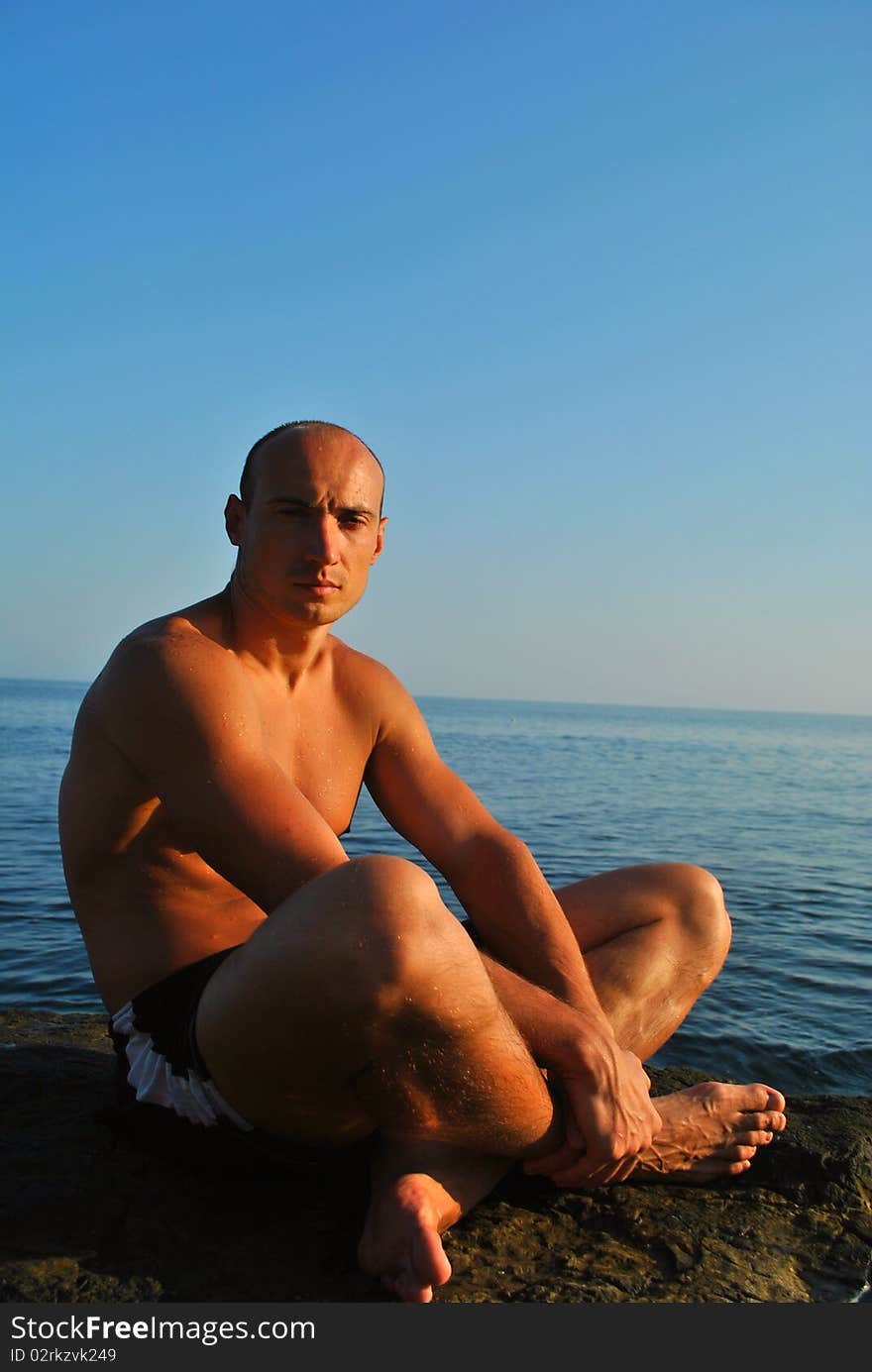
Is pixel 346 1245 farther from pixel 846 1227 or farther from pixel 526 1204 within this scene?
pixel 846 1227

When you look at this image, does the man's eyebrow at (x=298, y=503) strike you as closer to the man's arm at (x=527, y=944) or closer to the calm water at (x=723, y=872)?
the man's arm at (x=527, y=944)

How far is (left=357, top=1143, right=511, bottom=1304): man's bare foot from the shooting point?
219cm

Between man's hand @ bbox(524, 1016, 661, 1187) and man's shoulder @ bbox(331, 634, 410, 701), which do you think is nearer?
man's hand @ bbox(524, 1016, 661, 1187)

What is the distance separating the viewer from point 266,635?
3.14 metres

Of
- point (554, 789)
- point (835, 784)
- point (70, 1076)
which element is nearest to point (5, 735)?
point (554, 789)

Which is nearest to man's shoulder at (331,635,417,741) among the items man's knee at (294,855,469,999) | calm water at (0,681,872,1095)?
man's knee at (294,855,469,999)

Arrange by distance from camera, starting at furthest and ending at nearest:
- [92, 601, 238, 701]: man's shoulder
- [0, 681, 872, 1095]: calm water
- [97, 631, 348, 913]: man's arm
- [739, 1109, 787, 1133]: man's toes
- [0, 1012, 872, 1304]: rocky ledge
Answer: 1. [0, 681, 872, 1095]: calm water
2. [739, 1109, 787, 1133]: man's toes
3. [92, 601, 238, 701]: man's shoulder
4. [97, 631, 348, 913]: man's arm
5. [0, 1012, 872, 1304]: rocky ledge

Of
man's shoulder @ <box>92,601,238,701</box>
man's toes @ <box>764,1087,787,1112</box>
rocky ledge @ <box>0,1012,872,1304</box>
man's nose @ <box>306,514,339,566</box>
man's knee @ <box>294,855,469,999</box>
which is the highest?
man's nose @ <box>306,514,339,566</box>

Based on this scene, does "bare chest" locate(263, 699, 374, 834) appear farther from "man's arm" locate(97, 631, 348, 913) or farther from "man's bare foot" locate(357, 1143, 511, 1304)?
"man's bare foot" locate(357, 1143, 511, 1304)

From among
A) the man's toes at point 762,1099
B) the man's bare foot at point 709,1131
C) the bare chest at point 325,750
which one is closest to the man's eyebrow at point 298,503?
the bare chest at point 325,750

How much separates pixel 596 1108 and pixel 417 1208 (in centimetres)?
52

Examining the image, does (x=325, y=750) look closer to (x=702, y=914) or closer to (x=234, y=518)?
(x=234, y=518)

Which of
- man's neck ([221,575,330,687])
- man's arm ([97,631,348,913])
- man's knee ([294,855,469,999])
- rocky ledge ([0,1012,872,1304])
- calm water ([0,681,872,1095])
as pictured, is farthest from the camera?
calm water ([0,681,872,1095])

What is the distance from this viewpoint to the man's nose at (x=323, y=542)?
3.01 metres
